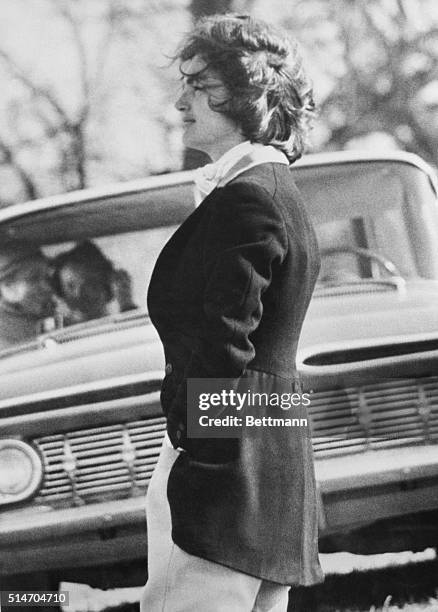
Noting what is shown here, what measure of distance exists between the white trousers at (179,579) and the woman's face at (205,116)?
1.81 feet

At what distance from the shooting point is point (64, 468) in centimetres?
232

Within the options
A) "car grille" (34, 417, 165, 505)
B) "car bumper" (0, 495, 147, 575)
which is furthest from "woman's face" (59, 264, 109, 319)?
"car bumper" (0, 495, 147, 575)

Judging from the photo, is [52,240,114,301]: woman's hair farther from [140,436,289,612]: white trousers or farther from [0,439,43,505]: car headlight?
[140,436,289,612]: white trousers

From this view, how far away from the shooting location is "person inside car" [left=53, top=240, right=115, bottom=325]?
2.59 m

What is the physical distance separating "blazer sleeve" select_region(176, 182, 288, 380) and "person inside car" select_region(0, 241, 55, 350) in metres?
1.10

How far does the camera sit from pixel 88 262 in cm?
262

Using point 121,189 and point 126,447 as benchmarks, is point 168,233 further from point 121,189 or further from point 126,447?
point 126,447

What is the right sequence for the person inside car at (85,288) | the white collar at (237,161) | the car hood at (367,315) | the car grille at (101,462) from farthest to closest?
the person inside car at (85,288) → the car hood at (367,315) → the car grille at (101,462) → the white collar at (237,161)

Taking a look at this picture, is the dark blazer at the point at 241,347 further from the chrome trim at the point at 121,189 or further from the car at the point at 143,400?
the chrome trim at the point at 121,189

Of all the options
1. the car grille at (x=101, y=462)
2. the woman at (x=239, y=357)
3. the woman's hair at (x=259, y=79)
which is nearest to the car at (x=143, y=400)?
the car grille at (x=101, y=462)

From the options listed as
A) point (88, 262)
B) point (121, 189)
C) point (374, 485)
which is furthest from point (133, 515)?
point (121, 189)

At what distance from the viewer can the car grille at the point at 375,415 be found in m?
2.36

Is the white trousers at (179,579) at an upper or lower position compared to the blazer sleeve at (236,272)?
lower

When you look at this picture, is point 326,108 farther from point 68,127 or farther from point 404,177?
point 68,127
